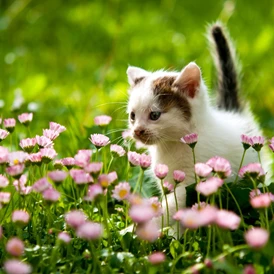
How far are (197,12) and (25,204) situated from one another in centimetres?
404

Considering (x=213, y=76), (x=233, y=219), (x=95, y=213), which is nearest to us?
(x=233, y=219)

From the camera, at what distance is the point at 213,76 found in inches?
132

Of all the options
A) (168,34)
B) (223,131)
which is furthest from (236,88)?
(168,34)

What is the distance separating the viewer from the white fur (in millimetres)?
2373

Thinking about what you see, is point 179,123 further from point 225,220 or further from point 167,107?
point 225,220

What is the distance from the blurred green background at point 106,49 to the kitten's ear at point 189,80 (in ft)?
2.55

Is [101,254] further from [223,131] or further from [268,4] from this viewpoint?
[268,4]

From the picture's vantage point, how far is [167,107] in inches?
94.5

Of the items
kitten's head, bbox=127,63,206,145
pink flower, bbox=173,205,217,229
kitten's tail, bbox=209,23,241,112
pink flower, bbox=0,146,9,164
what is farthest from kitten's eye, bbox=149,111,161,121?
pink flower, bbox=173,205,217,229

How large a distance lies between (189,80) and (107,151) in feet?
2.16

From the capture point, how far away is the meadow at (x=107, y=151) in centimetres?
163

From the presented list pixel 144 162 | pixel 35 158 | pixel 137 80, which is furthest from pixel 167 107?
pixel 35 158

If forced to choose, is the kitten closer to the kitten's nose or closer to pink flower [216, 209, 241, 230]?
the kitten's nose

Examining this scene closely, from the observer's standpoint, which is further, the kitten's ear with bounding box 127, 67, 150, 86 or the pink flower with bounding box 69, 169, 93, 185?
the kitten's ear with bounding box 127, 67, 150, 86
